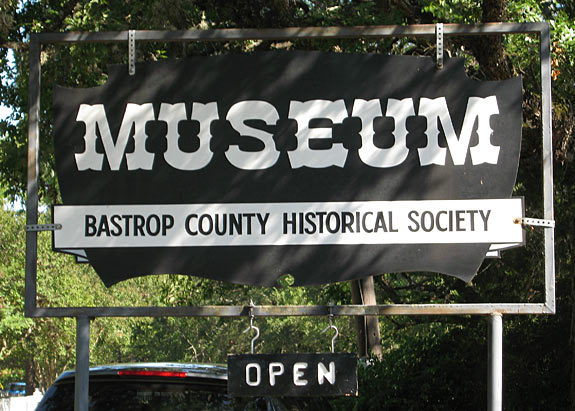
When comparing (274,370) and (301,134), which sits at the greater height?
(301,134)

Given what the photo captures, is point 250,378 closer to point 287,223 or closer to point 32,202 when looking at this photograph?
point 287,223

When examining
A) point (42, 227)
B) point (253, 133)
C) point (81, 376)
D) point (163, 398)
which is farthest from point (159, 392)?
point (253, 133)

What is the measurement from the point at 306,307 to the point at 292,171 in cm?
91

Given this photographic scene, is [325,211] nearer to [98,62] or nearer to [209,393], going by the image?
[209,393]

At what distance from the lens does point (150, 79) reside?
19.2 feet

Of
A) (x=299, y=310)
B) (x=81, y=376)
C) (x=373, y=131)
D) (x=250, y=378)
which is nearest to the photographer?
(x=250, y=378)

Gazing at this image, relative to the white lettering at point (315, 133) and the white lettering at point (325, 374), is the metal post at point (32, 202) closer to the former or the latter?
the white lettering at point (315, 133)

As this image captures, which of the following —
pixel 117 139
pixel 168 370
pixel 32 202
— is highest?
pixel 117 139

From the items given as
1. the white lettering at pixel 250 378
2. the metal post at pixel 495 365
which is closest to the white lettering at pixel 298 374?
the white lettering at pixel 250 378

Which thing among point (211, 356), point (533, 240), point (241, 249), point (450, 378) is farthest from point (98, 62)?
point (211, 356)

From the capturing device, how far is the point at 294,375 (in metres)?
5.34

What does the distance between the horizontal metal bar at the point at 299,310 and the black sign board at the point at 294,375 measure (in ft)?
1.03

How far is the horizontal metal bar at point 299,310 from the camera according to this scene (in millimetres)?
5543

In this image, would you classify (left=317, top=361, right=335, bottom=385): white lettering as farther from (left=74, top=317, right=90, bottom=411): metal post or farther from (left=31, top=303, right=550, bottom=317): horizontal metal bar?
(left=74, top=317, right=90, bottom=411): metal post
